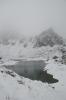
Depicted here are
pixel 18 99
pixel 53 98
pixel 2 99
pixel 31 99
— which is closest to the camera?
pixel 2 99

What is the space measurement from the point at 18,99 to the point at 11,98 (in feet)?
6.29

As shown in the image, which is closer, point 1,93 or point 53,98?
point 1,93

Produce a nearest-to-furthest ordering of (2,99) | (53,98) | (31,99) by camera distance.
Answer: (2,99) → (31,99) → (53,98)

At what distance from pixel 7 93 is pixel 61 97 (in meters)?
15.2

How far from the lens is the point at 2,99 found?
27969 millimetres

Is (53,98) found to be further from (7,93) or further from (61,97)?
(7,93)

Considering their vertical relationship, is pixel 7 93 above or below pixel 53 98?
above

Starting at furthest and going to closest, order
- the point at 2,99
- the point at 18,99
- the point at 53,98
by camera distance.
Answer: the point at 53,98 < the point at 18,99 < the point at 2,99

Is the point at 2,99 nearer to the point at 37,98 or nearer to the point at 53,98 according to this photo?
the point at 37,98

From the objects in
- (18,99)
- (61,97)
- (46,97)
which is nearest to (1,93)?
(18,99)

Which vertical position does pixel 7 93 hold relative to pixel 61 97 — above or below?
above

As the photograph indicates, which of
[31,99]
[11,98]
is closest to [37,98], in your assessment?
[31,99]

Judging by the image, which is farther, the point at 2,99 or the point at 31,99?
the point at 31,99

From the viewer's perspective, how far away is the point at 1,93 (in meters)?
30.7
